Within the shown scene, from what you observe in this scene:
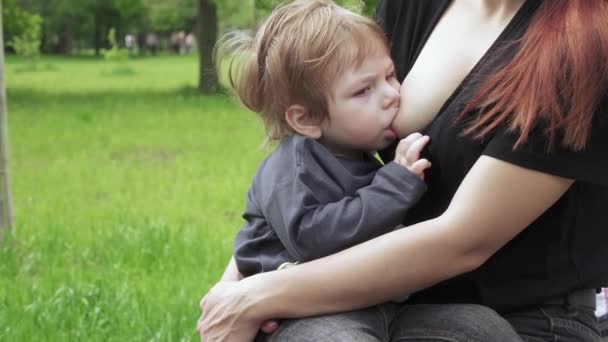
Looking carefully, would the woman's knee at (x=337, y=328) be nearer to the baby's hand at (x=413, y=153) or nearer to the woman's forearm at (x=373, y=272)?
the woman's forearm at (x=373, y=272)

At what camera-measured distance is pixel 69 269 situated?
5023 mm

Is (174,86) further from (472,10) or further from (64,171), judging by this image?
(472,10)

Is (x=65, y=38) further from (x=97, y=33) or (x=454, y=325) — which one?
(x=454, y=325)

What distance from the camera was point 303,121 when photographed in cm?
234

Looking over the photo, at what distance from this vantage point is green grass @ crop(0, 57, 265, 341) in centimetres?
402

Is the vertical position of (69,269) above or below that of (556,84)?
below

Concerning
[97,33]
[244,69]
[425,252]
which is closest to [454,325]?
[425,252]

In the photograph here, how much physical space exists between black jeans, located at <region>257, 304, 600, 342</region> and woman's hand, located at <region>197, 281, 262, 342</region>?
5 centimetres

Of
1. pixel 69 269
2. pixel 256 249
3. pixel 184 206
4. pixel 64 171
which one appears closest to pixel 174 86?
pixel 64 171

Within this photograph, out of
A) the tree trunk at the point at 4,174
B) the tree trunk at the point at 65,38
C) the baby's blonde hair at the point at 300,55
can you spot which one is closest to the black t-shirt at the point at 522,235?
the baby's blonde hair at the point at 300,55

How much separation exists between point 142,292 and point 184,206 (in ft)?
9.55

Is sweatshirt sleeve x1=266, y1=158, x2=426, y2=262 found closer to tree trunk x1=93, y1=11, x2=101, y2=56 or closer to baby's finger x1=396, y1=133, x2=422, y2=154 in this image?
baby's finger x1=396, y1=133, x2=422, y2=154

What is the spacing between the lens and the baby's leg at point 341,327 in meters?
2.02

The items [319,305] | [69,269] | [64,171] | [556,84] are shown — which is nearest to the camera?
[556,84]
